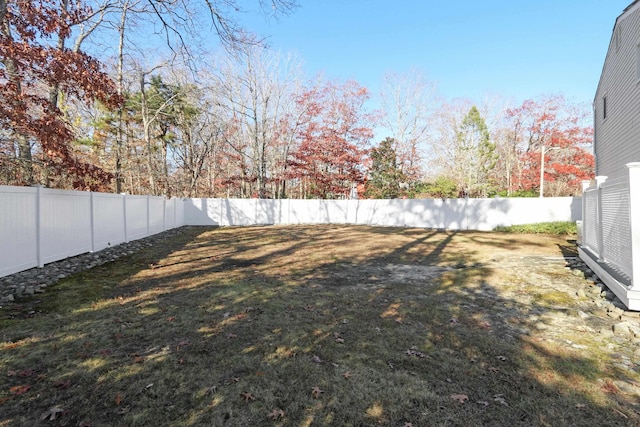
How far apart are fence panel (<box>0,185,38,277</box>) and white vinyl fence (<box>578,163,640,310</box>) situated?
28.9ft

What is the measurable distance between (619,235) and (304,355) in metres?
4.56

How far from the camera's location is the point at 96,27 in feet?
32.6

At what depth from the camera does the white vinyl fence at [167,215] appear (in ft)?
18.0

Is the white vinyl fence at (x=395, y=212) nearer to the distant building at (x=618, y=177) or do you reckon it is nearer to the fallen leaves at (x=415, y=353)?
the distant building at (x=618, y=177)

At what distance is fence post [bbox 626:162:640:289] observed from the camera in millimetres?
Answer: 3627

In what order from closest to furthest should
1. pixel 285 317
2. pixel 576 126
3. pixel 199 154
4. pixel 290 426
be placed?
pixel 290 426 < pixel 285 317 < pixel 576 126 < pixel 199 154

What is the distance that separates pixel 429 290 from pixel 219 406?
3.94 meters

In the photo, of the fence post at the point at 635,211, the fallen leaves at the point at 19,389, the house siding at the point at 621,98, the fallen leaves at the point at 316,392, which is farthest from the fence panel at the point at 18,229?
the house siding at the point at 621,98

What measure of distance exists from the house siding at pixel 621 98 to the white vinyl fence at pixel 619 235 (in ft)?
10.4

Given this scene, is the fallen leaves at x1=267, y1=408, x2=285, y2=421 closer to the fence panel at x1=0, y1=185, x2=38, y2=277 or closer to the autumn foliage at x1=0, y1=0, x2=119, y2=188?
the fence panel at x1=0, y1=185, x2=38, y2=277

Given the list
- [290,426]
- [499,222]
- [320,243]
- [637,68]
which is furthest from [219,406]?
[499,222]

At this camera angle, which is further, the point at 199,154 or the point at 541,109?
the point at 199,154

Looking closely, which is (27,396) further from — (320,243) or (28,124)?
(320,243)

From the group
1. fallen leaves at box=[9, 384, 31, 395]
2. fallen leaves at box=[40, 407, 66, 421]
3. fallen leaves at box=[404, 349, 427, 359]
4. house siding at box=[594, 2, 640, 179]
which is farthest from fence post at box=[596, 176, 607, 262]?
fallen leaves at box=[9, 384, 31, 395]
